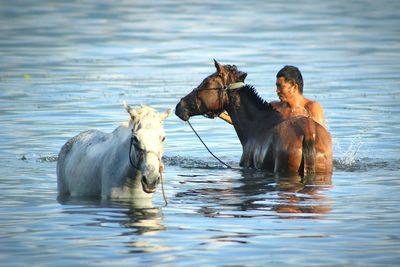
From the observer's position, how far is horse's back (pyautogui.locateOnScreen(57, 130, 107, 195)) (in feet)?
42.9

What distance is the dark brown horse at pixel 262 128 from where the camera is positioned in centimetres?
1548

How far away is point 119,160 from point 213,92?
188 inches

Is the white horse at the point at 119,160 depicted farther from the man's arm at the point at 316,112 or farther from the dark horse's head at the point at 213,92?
the man's arm at the point at 316,112

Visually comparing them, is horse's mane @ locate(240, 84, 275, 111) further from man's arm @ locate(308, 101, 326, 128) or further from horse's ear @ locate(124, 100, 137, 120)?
horse's ear @ locate(124, 100, 137, 120)

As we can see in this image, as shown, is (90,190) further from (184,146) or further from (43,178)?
(184,146)

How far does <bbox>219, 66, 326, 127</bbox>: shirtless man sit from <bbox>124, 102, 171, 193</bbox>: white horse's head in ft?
15.3

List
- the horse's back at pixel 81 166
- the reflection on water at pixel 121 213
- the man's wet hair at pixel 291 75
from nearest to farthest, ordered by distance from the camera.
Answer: the reflection on water at pixel 121 213 < the horse's back at pixel 81 166 < the man's wet hair at pixel 291 75

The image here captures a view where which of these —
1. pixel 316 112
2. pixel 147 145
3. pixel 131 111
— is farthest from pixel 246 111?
pixel 147 145

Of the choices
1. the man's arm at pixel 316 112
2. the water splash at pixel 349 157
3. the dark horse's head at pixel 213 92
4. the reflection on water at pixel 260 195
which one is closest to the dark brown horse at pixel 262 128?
the dark horse's head at pixel 213 92

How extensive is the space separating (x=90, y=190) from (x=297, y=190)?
284cm

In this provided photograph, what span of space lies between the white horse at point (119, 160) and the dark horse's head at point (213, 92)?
134 inches

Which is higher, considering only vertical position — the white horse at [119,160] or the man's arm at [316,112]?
the man's arm at [316,112]

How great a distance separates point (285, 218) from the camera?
12672 millimetres

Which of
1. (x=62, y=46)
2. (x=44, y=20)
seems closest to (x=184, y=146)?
(x=62, y=46)
